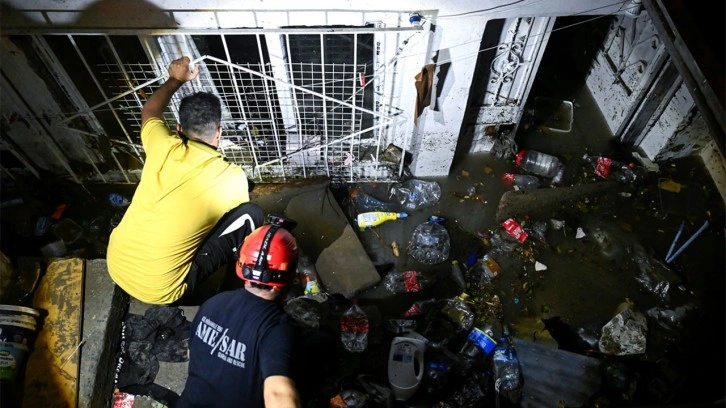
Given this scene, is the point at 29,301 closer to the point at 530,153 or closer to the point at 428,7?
the point at 428,7

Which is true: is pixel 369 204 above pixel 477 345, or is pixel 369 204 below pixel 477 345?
above

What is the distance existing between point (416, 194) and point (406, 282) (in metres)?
1.14

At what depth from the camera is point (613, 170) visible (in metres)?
5.65

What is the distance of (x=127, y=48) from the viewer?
13.6 feet

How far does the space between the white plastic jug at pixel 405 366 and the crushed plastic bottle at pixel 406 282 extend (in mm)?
816

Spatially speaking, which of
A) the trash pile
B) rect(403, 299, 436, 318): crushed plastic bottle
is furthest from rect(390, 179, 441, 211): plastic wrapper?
rect(403, 299, 436, 318): crushed plastic bottle

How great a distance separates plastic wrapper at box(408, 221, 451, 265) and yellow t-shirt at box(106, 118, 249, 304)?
7.04 ft

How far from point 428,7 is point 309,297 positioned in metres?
2.79

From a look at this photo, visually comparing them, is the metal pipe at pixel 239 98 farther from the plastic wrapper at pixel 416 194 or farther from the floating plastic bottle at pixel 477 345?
the floating plastic bottle at pixel 477 345

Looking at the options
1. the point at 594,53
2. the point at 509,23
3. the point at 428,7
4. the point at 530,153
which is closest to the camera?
the point at 428,7

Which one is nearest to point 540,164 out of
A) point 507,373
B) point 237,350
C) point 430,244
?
point 430,244

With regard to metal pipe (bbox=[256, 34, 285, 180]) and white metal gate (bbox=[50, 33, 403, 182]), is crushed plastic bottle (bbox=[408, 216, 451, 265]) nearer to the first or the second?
white metal gate (bbox=[50, 33, 403, 182])

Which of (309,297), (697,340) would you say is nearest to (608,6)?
(697,340)

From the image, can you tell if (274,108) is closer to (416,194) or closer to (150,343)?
(416,194)
